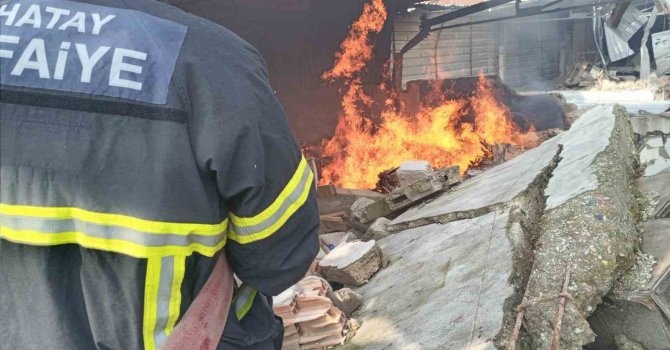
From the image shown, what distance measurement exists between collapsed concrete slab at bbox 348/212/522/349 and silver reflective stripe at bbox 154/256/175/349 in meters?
1.30

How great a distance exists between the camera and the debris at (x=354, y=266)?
3434mm

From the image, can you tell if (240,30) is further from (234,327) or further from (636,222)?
(234,327)

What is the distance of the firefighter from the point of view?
3.93 ft

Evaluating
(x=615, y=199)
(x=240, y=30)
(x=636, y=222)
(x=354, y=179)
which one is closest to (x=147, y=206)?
(x=615, y=199)

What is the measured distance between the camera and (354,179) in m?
8.55

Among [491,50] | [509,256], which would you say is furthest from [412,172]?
[491,50]

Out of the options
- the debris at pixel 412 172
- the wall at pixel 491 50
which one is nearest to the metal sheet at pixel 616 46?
the wall at pixel 491 50

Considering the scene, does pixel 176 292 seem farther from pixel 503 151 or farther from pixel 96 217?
pixel 503 151

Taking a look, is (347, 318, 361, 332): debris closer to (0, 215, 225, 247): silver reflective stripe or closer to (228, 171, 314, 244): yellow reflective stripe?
(228, 171, 314, 244): yellow reflective stripe

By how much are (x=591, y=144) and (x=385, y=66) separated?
6885mm

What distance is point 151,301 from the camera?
1.32 m

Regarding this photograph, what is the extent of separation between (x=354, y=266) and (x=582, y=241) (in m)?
1.49

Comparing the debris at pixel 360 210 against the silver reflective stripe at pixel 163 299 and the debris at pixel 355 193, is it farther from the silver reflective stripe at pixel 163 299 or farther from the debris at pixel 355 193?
the silver reflective stripe at pixel 163 299

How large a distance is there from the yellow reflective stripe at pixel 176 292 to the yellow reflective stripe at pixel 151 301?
0.04 m
